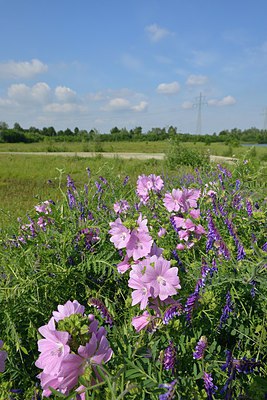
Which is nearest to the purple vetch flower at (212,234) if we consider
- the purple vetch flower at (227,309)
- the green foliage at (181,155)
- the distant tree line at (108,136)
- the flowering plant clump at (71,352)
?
the purple vetch flower at (227,309)

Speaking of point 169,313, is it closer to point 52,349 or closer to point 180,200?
point 52,349

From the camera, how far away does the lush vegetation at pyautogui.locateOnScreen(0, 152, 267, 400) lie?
625 mm

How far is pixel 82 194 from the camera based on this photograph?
218cm

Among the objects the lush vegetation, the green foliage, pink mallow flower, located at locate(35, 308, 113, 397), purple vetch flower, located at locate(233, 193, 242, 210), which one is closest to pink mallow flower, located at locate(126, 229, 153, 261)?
the lush vegetation

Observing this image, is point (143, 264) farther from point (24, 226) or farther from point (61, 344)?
point (24, 226)

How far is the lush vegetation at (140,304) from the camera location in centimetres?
62

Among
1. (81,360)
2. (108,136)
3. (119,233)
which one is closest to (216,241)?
(119,233)

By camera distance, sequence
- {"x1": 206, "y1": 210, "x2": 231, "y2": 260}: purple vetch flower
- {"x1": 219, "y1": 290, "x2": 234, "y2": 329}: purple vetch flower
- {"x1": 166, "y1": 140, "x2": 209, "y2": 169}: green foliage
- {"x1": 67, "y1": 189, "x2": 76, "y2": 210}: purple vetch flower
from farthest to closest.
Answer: {"x1": 166, "y1": 140, "x2": 209, "y2": 169}: green foliage
{"x1": 67, "y1": 189, "x2": 76, "y2": 210}: purple vetch flower
{"x1": 206, "y1": 210, "x2": 231, "y2": 260}: purple vetch flower
{"x1": 219, "y1": 290, "x2": 234, "y2": 329}: purple vetch flower

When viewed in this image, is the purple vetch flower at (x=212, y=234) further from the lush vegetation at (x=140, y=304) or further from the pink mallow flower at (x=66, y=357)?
the pink mallow flower at (x=66, y=357)

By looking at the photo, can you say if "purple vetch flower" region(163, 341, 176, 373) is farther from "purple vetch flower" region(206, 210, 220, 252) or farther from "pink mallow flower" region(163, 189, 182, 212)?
"pink mallow flower" region(163, 189, 182, 212)

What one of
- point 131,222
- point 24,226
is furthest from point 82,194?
point 131,222

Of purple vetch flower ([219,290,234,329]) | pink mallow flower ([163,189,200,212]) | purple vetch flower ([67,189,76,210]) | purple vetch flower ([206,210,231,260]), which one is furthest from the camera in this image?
purple vetch flower ([67,189,76,210])

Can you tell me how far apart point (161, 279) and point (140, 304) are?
13 centimetres

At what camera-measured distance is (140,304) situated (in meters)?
0.95
